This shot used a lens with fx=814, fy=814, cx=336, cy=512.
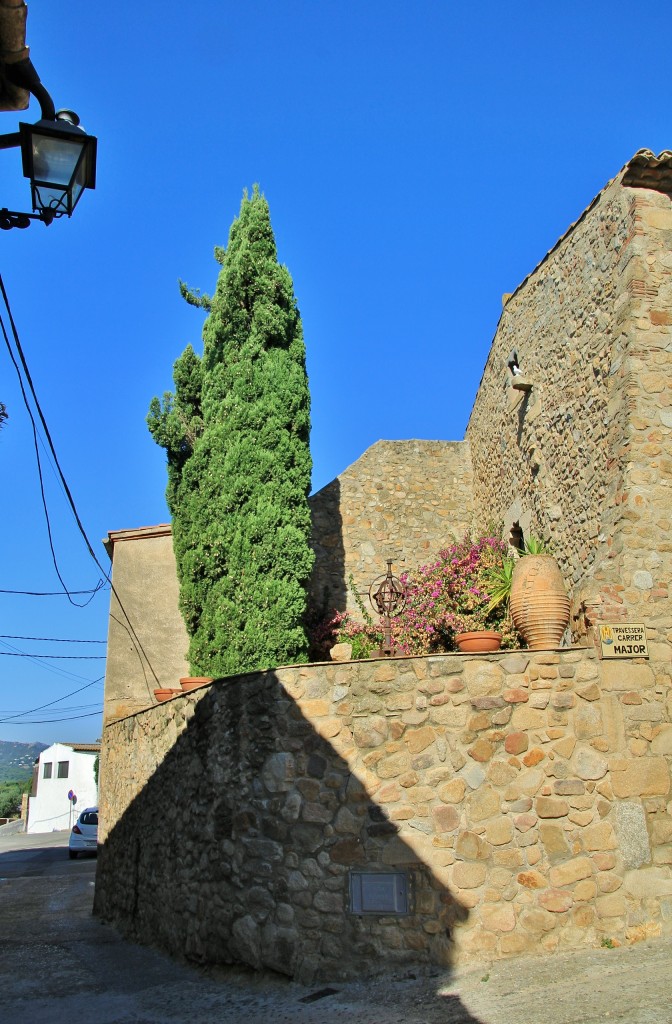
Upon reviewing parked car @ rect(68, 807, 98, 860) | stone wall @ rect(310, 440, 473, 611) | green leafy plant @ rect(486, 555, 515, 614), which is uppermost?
stone wall @ rect(310, 440, 473, 611)

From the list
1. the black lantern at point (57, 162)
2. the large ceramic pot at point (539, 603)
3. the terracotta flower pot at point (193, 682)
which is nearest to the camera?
the black lantern at point (57, 162)

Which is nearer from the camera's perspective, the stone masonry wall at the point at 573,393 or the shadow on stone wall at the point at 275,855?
the shadow on stone wall at the point at 275,855

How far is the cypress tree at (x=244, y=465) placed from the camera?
33.5ft

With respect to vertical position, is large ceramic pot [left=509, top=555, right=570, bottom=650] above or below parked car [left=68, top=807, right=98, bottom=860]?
above

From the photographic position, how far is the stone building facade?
254 inches

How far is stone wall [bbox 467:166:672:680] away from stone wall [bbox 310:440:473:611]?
92.7 inches

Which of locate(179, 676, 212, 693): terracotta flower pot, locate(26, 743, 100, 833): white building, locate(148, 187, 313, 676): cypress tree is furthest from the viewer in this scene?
locate(26, 743, 100, 833): white building

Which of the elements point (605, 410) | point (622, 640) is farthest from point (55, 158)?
point (605, 410)

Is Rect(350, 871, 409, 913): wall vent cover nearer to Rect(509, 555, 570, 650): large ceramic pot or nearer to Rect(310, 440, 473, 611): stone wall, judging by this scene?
Rect(509, 555, 570, 650): large ceramic pot

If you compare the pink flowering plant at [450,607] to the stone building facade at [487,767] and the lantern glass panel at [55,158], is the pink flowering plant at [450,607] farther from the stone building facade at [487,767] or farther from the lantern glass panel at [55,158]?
the lantern glass panel at [55,158]

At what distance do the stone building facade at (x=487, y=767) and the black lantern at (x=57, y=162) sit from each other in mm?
4468

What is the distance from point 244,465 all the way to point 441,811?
547 cm

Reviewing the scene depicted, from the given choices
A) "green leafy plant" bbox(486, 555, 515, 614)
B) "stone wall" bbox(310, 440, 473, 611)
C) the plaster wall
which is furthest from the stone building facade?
"stone wall" bbox(310, 440, 473, 611)

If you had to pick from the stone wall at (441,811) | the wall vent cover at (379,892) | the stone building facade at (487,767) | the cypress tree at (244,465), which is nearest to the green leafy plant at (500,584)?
the stone building facade at (487,767)
